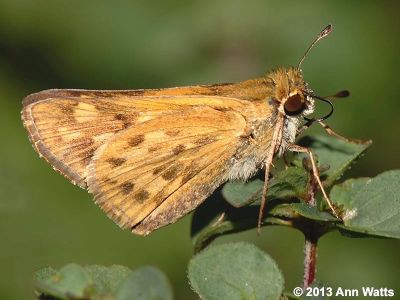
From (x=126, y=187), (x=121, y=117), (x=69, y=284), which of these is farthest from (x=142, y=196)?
(x=69, y=284)

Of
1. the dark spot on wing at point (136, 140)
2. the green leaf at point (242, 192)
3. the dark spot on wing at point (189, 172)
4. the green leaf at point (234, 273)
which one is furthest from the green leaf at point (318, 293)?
the dark spot on wing at point (136, 140)

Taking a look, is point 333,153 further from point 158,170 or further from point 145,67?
point 145,67

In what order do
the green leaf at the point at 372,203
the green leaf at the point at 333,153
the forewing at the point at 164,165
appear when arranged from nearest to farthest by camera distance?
the green leaf at the point at 372,203 < the green leaf at the point at 333,153 < the forewing at the point at 164,165

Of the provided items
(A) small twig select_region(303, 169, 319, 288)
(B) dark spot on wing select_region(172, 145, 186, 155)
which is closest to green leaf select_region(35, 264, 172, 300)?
(A) small twig select_region(303, 169, 319, 288)

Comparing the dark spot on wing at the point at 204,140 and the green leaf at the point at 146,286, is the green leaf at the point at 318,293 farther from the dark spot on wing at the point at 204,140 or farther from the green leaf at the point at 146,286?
the dark spot on wing at the point at 204,140

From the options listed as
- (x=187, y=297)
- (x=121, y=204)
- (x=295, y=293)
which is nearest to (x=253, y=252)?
(x=295, y=293)

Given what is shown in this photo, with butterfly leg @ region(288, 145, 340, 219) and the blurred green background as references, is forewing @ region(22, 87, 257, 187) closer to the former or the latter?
butterfly leg @ region(288, 145, 340, 219)

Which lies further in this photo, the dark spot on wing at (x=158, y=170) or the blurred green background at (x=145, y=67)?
the blurred green background at (x=145, y=67)

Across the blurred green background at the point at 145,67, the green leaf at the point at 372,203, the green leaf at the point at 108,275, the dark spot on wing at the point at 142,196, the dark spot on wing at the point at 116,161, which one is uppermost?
the blurred green background at the point at 145,67
